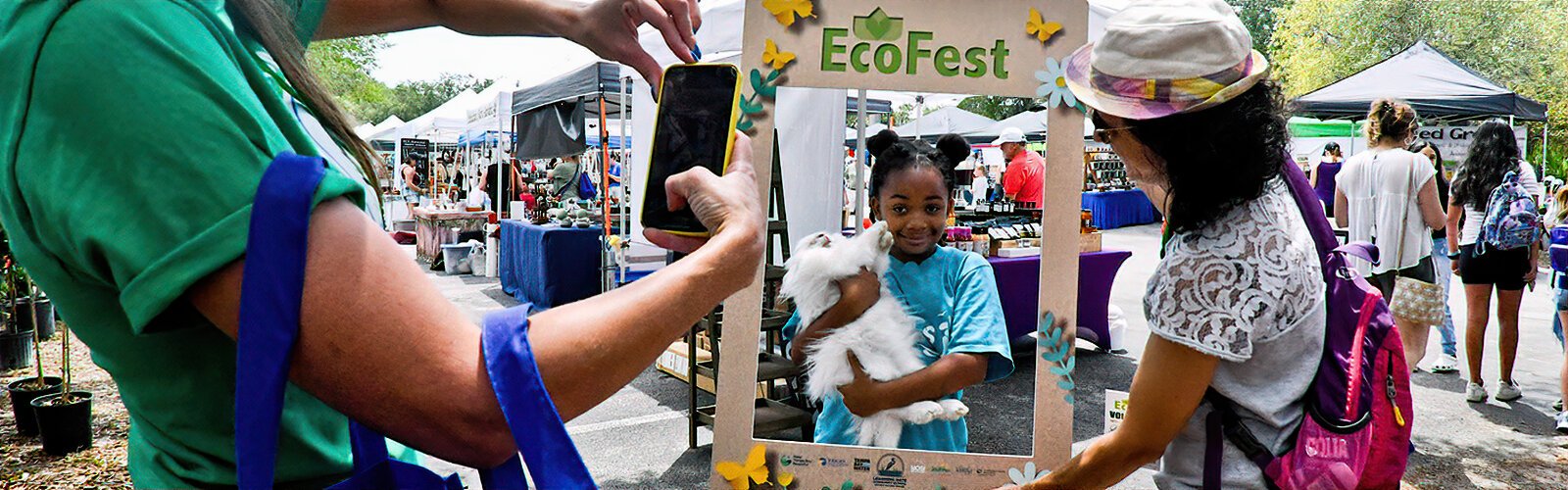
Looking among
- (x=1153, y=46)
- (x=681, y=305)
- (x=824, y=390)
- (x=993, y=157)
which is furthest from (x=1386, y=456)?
(x=993, y=157)

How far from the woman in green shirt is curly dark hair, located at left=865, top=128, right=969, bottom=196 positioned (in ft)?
6.35

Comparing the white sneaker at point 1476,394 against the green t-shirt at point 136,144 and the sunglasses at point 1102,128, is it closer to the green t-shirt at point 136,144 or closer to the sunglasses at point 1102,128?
the sunglasses at point 1102,128

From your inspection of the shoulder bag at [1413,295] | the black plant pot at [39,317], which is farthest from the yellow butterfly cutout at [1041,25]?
the black plant pot at [39,317]

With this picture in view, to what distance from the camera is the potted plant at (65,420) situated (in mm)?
4367

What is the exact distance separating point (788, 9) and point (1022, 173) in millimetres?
2021

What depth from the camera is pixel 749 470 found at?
2219 mm

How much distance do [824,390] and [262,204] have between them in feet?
6.36

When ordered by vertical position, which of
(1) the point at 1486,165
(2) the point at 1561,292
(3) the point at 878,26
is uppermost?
(3) the point at 878,26

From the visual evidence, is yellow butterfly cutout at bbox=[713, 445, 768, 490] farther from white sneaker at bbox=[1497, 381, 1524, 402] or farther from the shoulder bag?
white sneaker at bbox=[1497, 381, 1524, 402]

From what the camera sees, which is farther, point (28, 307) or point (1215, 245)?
point (28, 307)

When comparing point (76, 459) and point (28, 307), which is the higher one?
point (28, 307)

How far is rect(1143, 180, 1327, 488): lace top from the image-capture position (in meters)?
1.57

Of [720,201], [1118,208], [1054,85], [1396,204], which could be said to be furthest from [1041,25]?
[1118,208]

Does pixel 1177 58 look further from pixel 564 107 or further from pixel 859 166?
pixel 564 107
